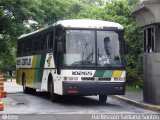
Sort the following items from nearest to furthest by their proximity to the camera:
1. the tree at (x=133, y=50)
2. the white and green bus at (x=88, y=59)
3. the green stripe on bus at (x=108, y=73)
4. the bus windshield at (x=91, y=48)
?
the white and green bus at (x=88, y=59), the bus windshield at (x=91, y=48), the green stripe on bus at (x=108, y=73), the tree at (x=133, y=50)

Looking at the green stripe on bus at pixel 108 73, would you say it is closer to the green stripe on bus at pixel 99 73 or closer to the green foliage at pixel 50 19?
the green stripe on bus at pixel 99 73

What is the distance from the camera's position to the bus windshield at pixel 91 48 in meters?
17.9

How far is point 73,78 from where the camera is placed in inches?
702

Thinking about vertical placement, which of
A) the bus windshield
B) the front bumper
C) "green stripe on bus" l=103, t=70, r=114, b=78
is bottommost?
the front bumper

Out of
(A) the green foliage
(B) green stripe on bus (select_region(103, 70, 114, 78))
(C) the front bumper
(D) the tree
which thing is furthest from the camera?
(A) the green foliage

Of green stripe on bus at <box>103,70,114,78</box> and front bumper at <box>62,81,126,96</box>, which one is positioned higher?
green stripe on bus at <box>103,70,114,78</box>

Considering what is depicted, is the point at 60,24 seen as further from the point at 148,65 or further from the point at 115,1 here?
the point at 115,1

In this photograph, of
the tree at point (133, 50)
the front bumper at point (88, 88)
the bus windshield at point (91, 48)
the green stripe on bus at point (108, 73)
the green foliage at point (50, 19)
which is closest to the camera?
the front bumper at point (88, 88)

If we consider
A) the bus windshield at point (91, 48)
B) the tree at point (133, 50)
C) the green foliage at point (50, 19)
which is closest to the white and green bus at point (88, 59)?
the bus windshield at point (91, 48)

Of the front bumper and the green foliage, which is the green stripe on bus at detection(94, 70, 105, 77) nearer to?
the front bumper

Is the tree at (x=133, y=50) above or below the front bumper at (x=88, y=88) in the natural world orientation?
above

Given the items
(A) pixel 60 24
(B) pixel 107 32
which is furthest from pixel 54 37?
(B) pixel 107 32

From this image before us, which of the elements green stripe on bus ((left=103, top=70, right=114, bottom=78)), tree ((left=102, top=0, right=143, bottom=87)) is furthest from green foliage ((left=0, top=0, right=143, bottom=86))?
green stripe on bus ((left=103, top=70, right=114, bottom=78))

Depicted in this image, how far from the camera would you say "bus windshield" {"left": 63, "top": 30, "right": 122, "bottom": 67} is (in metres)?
17.9
